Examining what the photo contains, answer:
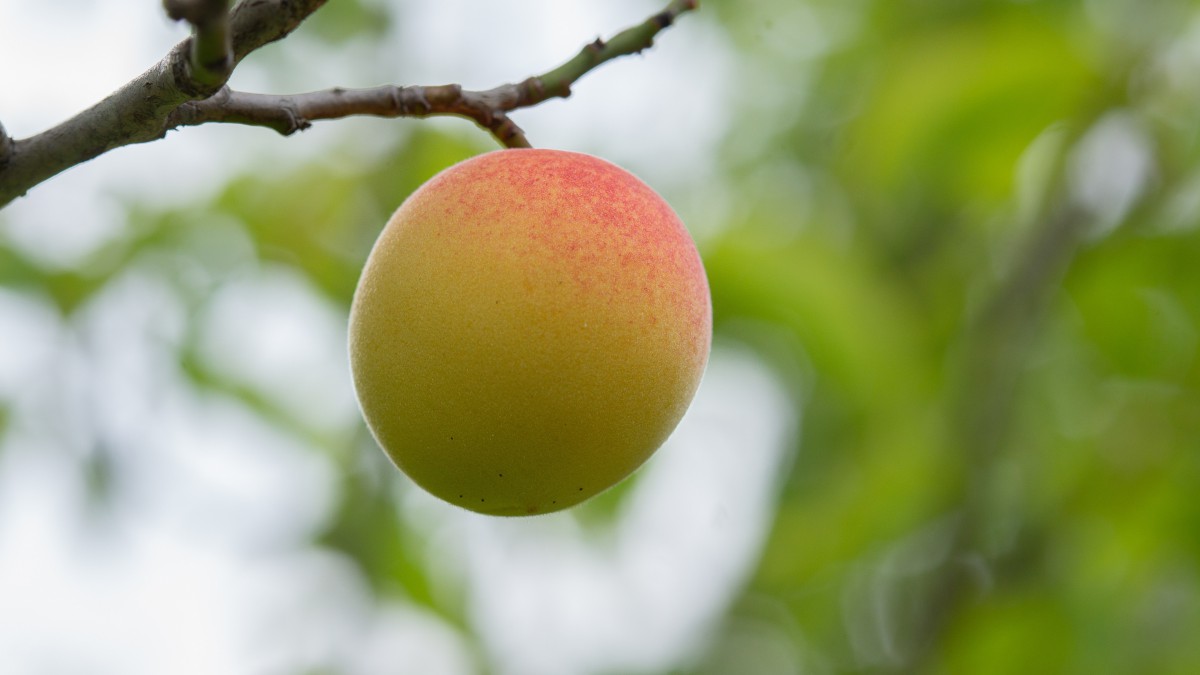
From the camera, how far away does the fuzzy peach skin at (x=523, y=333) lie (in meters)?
1.37

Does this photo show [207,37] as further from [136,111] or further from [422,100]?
[422,100]

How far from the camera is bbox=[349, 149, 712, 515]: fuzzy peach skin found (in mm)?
1366

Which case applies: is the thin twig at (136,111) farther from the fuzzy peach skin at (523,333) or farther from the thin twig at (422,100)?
the fuzzy peach skin at (523,333)

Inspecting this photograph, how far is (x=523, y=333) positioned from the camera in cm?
136

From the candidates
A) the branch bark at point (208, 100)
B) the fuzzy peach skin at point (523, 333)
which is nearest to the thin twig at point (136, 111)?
the branch bark at point (208, 100)

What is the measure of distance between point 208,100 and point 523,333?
417 mm

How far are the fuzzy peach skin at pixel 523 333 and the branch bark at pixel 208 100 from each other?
0.13 m

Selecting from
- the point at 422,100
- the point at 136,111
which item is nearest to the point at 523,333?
the point at 422,100

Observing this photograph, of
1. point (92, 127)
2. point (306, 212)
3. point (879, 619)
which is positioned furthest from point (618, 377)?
point (879, 619)

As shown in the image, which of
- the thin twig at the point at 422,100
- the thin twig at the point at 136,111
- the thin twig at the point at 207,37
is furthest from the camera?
the thin twig at the point at 422,100

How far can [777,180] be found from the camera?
14.7 feet

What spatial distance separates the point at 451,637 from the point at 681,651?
103cm

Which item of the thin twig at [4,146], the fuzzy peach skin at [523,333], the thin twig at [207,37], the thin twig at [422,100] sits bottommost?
the fuzzy peach skin at [523,333]

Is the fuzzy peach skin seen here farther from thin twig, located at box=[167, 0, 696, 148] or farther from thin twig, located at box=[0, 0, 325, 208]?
thin twig, located at box=[0, 0, 325, 208]
